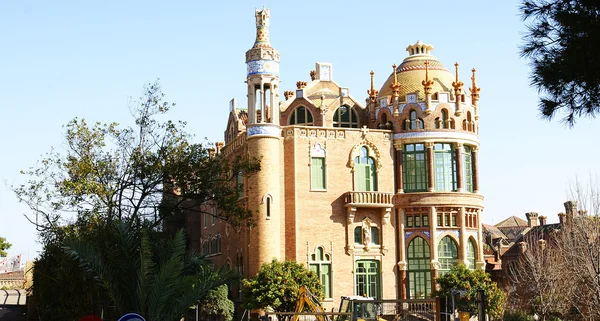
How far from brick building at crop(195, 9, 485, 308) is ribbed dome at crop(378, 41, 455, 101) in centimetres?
9

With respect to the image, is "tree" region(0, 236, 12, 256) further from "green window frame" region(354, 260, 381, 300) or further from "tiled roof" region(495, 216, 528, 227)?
"tiled roof" region(495, 216, 528, 227)

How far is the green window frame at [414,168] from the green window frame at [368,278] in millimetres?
5166

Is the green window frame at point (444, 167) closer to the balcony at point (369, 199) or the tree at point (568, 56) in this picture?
the balcony at point (369, 199)

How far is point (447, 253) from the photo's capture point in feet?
162

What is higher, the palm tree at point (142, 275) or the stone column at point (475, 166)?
the stone column at point (475, 166)

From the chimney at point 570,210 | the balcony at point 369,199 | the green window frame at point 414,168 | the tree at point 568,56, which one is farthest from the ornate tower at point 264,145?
the tree at point 568,56

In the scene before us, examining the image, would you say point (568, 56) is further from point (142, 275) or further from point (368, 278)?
point (368, 278)

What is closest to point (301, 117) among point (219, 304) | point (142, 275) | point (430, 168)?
point (430, 168)

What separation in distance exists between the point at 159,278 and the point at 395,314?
24.9 m

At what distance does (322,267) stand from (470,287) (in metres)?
8.51

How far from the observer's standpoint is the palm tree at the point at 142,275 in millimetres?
20922

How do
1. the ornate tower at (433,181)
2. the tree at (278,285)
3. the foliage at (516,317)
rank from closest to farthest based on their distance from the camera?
the tree at (278,285) → the foliage at (516,317) → the ornate tower at (433,181)

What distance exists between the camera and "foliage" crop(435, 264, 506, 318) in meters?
45.0

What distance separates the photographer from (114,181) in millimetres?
34062
